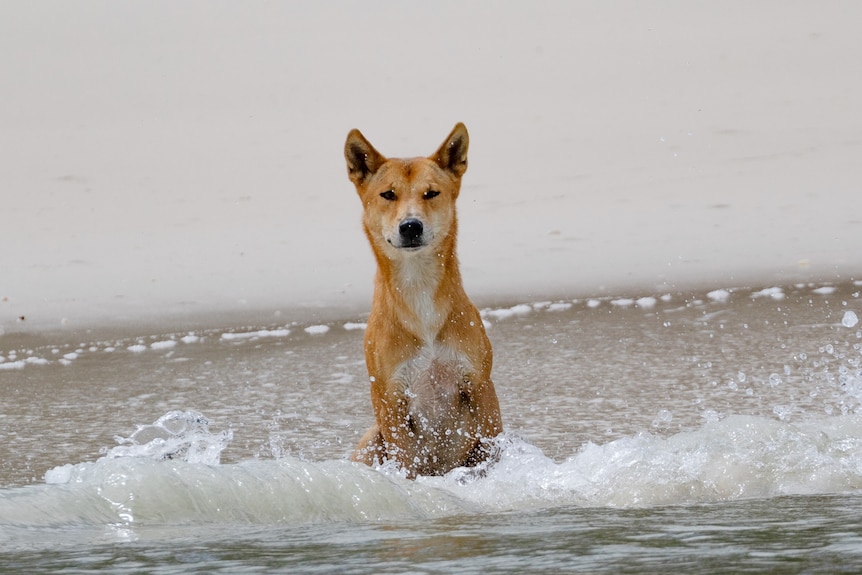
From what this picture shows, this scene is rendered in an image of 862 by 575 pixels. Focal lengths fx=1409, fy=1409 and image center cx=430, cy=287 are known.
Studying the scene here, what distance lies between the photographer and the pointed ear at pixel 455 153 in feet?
19.0

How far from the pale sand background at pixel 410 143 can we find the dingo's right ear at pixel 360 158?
107 inches

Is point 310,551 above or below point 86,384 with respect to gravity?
below

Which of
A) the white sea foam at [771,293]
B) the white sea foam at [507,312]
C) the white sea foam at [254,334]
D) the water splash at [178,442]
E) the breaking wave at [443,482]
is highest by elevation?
the white sea foam at [254,334]

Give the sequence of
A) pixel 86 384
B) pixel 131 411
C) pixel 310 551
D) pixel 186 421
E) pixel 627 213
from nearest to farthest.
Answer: pixel 310 551 → pixel 186 421 → pixel 131 411 → pixel 86 384 → pixel 627 213

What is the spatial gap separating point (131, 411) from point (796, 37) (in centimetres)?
807

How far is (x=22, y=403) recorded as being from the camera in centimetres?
681

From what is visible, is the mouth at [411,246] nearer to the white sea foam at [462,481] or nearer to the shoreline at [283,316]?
the white sea foam at [462,481]

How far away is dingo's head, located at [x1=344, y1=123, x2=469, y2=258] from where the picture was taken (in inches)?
215

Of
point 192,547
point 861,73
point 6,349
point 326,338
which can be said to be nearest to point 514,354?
point 326,338

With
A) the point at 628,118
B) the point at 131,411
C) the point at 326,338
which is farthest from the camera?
the point at 628,118

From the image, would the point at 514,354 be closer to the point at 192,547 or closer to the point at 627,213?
the point at 627,213

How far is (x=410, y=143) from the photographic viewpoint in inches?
439

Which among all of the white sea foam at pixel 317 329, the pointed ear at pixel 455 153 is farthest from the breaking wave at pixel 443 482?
the white sea foam at pixel 317 329

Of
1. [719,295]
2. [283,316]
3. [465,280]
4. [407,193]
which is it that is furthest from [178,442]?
A: [719,295]
